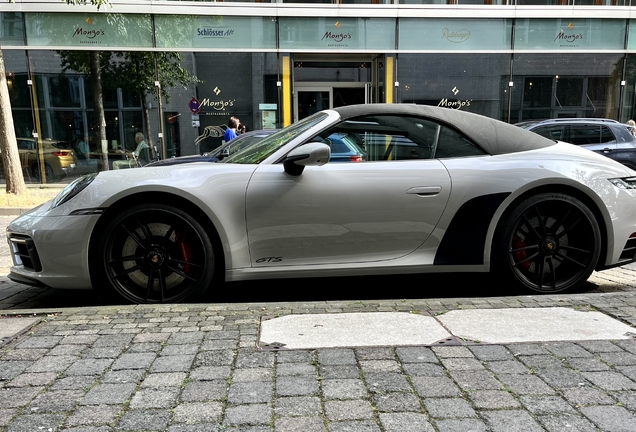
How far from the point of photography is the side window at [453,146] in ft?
12.1

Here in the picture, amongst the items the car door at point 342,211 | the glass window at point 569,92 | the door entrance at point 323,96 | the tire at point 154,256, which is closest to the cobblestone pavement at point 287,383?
the tire at point 154,256

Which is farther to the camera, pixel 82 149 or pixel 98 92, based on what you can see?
pixel 82 149

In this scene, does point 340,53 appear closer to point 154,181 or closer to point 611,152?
point 611,152

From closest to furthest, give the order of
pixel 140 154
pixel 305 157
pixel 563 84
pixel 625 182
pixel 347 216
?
pixel 305 157 < pixel 347 216 < pixel 625 182 < pixel 140 154 < pixel 563 84

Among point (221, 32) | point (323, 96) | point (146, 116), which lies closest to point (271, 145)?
point (146, 116)

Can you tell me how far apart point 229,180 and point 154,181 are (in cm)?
50

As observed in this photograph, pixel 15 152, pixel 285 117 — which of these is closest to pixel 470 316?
pixel 15 152

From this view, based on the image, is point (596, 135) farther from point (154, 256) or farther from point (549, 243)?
point (154, 256)

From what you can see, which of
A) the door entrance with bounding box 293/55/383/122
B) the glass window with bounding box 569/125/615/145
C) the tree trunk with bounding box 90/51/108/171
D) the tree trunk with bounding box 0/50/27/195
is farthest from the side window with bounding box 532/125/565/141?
the tree trunk with bounding box 90/51/108/171

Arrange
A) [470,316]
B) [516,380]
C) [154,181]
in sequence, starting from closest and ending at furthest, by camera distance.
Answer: [516,380]
[470,316]
[154,181]

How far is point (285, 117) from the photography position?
14820 millimetres

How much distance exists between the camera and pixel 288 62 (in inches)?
575

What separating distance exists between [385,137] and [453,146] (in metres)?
0.51

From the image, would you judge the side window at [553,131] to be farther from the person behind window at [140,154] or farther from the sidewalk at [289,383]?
the person behind window at [140,154]
